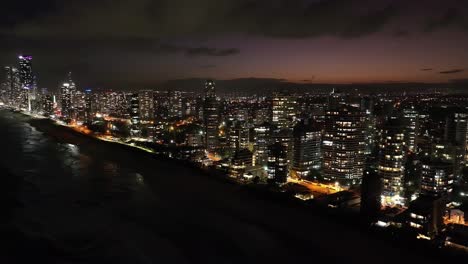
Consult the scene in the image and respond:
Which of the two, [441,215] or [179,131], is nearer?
[441,215]

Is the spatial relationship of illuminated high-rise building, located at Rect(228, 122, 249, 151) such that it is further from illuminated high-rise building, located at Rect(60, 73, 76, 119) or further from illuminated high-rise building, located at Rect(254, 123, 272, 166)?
illuminated high-rise building, located at Rect(60, 73, 76, 119)

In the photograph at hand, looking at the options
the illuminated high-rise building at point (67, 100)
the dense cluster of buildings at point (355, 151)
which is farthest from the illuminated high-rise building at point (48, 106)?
the dense cluster of buildings at point (355, 151)

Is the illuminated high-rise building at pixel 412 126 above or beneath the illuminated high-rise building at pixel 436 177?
above

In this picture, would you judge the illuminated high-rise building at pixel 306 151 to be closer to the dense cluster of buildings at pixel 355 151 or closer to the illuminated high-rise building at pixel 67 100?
the dense cluster of buildings at pixel 355 151

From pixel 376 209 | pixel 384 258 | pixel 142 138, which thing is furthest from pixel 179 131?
pixel 384 258

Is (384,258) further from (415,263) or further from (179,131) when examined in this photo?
(179,131)

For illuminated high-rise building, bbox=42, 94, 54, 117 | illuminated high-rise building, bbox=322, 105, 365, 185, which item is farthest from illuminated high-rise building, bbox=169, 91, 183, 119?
illuminated high-rise building, bbox=322, 105, 365, 185
